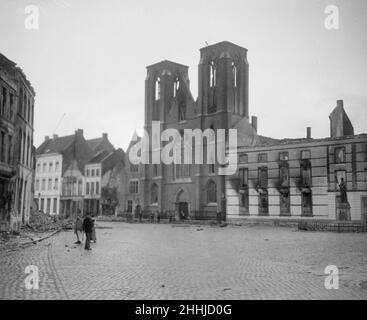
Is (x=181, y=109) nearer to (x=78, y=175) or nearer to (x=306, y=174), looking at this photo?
(x=78, y=175)

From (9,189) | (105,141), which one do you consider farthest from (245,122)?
(9,189)

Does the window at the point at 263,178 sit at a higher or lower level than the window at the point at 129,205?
higher

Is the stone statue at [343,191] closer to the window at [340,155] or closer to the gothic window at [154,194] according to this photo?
the window at [340,155]

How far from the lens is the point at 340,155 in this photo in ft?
129

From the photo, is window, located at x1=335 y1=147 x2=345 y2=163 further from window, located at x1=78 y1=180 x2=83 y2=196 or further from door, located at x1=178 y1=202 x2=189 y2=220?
window, located at x1=78 y1=180 x2=83 y2=196

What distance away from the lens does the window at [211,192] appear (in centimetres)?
5350

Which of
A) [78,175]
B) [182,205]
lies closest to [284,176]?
[182,205]

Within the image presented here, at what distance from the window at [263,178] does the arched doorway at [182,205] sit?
13928 millimetres

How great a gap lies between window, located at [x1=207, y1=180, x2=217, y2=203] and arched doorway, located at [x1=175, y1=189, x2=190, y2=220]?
356cm

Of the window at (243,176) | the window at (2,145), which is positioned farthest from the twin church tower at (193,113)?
the window at (2,145)

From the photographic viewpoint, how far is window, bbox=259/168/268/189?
44375mm

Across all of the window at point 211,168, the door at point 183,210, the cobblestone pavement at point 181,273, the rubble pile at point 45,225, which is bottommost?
the cobblestone pavement at point 181,273
